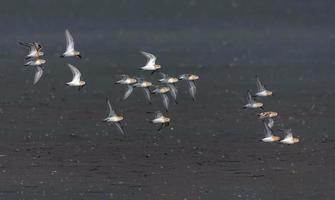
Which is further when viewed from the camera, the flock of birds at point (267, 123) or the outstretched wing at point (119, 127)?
the outstretched wing at point (119, 127)

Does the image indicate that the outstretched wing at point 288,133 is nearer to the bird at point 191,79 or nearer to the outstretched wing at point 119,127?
the bird at point 191,79

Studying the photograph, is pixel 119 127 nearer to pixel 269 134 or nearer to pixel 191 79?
pixel 191 79

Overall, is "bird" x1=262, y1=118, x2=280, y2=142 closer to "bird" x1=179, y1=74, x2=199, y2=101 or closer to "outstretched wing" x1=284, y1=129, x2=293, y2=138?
"outstretched wing" x1=284, y1=129, x2=293, y2=138

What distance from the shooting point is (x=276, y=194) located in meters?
31.2

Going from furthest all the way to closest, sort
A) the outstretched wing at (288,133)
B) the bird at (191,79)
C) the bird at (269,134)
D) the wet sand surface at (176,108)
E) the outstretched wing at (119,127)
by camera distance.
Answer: the outstretched wing at (119,127), the outstretched wing at (288,133), the bird at (191,79), the bird at (269,134), the wet sand surface at (176,108)

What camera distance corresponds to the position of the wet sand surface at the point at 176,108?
3259cm

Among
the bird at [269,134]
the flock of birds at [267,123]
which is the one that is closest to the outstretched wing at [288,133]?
the flock of birds at [267,123]

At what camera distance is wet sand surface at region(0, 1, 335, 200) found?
3259 cm

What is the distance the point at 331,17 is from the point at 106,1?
11.5 meters

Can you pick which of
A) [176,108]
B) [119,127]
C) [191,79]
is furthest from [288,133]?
[176,108]

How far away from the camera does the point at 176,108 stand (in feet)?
143

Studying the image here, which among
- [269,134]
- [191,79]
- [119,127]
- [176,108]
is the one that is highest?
[191,79]

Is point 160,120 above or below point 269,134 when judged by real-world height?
above

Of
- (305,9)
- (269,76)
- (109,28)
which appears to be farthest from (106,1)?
(269,76)
